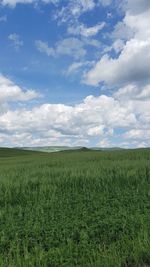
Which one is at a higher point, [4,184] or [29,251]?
[4,184]

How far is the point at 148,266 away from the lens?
8.11 m

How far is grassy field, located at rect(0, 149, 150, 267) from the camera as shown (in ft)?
29.1

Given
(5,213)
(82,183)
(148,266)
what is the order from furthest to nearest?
(82,183)
(5,213)
(148,266)

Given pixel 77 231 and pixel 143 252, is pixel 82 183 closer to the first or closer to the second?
pixel 77 231

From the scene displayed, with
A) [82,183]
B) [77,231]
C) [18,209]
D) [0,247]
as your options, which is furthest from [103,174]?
[0,247]

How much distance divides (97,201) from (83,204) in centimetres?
65

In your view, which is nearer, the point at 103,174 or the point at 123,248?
the point at 123,248

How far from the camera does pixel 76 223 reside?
36.8 ft

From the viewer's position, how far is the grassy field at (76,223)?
886 cm

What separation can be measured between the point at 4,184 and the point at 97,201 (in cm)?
589

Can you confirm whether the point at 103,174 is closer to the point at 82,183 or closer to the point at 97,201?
the point at 82,183

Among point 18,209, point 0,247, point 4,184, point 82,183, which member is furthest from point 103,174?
Answer: point 0,247

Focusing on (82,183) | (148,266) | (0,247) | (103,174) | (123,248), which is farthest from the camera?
(103,174)

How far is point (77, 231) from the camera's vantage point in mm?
10773
